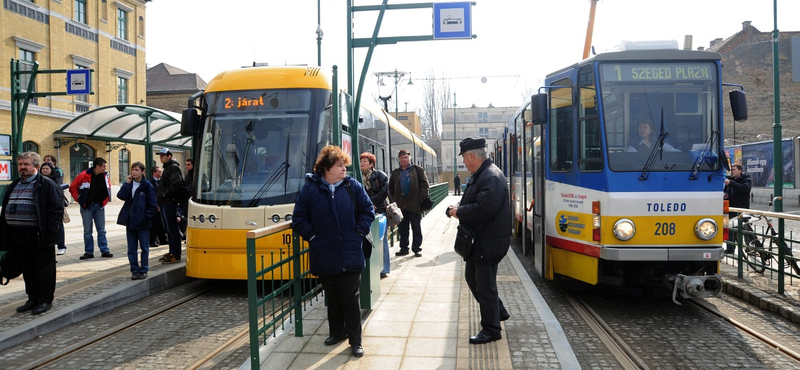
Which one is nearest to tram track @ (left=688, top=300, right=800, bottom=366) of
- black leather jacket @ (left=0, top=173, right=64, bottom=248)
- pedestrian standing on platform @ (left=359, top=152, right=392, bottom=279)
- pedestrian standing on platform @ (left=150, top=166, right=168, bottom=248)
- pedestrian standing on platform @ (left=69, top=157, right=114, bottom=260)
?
pedestrian standing on platform @ (left=359, top=152, right=392, bottom=279)

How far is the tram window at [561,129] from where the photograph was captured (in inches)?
269

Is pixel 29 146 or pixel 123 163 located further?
pixel 123 163

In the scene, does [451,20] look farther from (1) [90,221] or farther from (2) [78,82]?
(2) [78,82]

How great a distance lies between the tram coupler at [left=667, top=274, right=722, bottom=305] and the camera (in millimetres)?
5871

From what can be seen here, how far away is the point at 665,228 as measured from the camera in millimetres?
6098

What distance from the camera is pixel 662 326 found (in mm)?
5977

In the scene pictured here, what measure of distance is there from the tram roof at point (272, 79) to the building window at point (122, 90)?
25.8 m

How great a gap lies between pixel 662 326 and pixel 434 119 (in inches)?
2107

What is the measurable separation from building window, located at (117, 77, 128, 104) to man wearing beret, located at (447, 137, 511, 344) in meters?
30.2

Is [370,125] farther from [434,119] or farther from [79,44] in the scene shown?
[434,119]

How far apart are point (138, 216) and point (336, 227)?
14.7 ft

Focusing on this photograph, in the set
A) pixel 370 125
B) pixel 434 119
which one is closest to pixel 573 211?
pixel 370 125

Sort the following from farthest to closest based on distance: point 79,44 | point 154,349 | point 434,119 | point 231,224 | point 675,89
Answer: point 434,119
point 79,44
point 231,224
point 675,89
point 154,349

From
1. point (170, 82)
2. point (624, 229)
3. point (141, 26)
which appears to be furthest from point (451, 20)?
point (170, 82)
